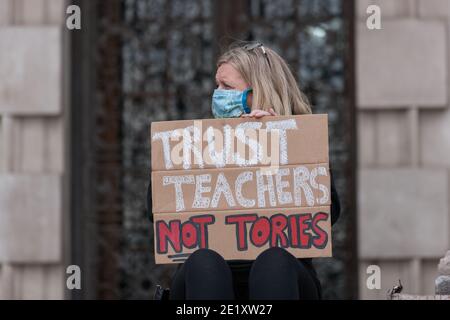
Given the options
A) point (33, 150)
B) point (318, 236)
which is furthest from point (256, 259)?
point (33, 150)

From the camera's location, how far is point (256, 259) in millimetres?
3852

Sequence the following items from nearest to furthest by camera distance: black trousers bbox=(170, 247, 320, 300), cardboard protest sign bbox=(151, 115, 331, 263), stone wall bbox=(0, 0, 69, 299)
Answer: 1. black trousers bbox=(170, 247, 320, 300)
2. cardboard protest sign bbox=(151, 115, 331, 263)
3. stone wall bbox=(0, 0, 69, 299)

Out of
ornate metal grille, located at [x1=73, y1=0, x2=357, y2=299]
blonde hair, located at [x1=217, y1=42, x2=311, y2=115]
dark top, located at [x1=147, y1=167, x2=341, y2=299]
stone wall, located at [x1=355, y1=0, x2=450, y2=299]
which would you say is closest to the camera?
dark top, located at [x1=147, y1=167, x2=341, y2=299]

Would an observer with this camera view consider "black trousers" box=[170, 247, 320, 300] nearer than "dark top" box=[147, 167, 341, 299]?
Yes

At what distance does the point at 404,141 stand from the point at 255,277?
3026 mm

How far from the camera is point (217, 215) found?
4082 mm

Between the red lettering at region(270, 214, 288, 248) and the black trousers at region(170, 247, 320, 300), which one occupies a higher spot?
the red lettering at region(270, 214, 288, 248)

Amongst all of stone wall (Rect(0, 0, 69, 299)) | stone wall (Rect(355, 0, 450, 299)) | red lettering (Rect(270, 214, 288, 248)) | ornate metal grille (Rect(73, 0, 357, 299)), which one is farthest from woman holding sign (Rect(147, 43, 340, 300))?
ornate metal grille (Rect(73, 0, 357, 299))

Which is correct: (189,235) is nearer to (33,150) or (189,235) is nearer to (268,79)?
(268,79)

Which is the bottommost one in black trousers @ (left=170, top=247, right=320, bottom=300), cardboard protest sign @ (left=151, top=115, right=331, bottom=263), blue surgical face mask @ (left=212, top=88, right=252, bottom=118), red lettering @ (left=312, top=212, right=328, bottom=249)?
black trousers @ (left=170, top=247, right=320, bottom=300)

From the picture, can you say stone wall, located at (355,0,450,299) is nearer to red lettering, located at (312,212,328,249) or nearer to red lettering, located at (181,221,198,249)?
red lettering, located at (312,212,328,249)

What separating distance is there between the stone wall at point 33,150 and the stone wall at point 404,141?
181 centimetres

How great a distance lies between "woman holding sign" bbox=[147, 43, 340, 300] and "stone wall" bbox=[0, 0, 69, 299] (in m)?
2.55

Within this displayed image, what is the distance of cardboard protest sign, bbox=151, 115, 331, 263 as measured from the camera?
13.3 feet
